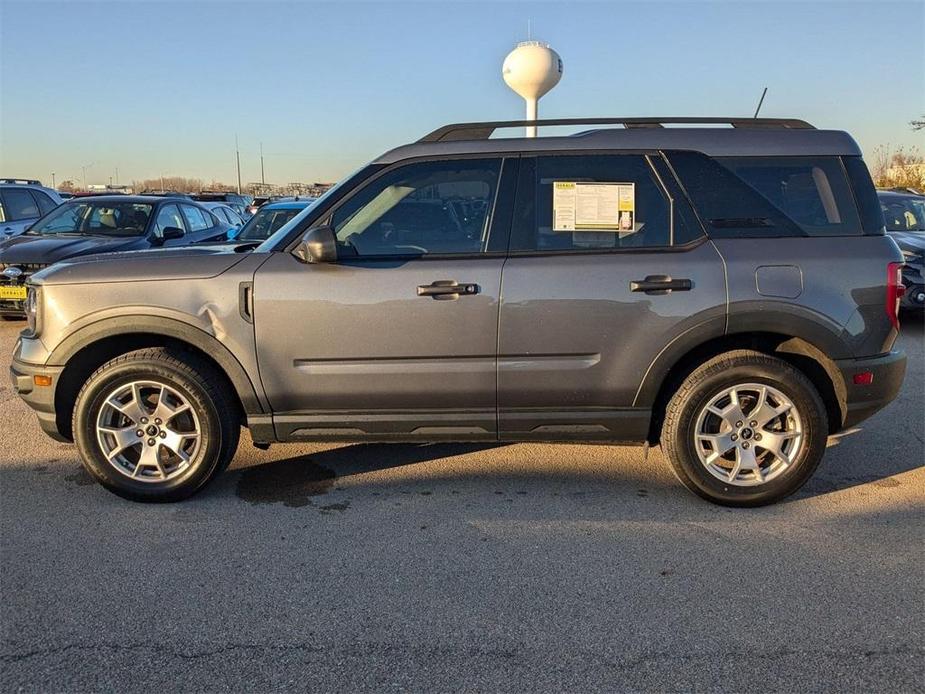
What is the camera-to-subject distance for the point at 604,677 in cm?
242

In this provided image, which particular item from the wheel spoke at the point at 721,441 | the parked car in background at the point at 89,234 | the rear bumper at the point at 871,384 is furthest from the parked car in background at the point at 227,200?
the rear bumper at the point at 871,384

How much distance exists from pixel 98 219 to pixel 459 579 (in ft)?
27.6

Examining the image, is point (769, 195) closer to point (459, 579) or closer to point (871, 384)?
point (871, 384)

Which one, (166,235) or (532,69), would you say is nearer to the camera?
(166,235)

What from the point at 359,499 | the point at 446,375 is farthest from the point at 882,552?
the point at 359,499

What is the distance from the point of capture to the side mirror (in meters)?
3.58

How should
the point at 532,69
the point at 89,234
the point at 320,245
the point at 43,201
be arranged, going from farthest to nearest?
the point at 532,69
the point at 43,201
the point at 89,234
the point at 320,245

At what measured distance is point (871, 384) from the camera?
377cm

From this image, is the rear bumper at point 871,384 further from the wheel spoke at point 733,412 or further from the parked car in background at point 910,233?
the parked car in background at point 910,233

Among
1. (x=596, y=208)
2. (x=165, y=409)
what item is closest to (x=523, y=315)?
(x=596, y=208)

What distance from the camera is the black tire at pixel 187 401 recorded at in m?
3.72

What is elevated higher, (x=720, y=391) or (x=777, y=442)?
(x=720, y=391)

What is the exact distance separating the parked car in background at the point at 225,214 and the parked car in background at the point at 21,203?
2.46 m

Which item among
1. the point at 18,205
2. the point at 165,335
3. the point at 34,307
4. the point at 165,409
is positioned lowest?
the point at 165,409
